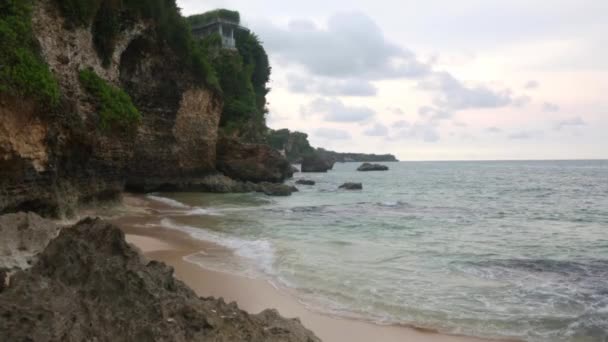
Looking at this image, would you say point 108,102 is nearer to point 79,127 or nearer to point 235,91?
point 79,127

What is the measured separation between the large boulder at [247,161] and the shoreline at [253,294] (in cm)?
2031

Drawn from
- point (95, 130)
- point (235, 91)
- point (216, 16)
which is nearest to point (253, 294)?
point (95, 130)

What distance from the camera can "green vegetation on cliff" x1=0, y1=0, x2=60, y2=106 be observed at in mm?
9742

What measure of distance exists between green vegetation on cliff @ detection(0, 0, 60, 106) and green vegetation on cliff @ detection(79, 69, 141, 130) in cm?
257

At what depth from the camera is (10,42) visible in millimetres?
9930

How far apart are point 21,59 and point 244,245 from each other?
6405 millimetres

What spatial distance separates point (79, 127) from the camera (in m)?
12.7

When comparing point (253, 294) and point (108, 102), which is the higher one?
point (108, 102)

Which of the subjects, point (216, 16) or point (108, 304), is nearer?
point (108, 304)

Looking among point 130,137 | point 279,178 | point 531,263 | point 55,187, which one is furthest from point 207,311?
point 279,178

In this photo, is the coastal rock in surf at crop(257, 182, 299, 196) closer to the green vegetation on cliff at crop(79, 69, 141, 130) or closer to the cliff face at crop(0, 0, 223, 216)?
the cliff face at crop(0, 0, 223, 216)

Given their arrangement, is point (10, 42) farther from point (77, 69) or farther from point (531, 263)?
point (531, 263)

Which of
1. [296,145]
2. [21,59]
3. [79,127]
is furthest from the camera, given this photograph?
[296,145]

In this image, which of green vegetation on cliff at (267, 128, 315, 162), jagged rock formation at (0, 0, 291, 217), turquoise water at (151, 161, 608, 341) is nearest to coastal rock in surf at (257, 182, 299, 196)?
jagged rock formation at (0, 0, 291, 217)
